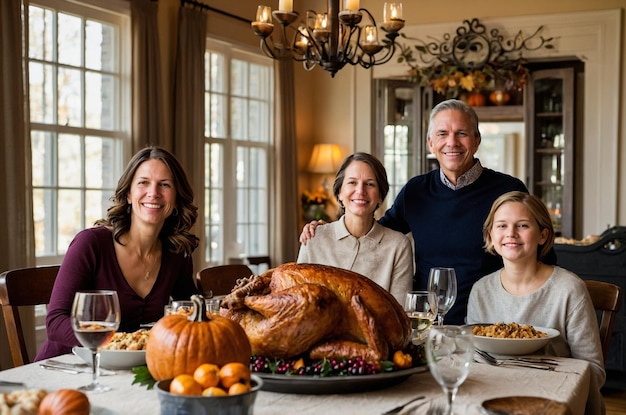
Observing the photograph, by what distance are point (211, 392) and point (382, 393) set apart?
439 millimetres

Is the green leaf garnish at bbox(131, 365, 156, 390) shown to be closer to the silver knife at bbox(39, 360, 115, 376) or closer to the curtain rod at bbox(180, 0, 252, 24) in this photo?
the silver knife at bbox(39, 360, 115, 376)

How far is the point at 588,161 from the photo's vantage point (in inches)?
254

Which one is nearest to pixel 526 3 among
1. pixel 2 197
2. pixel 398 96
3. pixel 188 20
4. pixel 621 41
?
pixel 621 41

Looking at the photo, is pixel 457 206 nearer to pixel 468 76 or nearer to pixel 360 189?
pixel 360 189

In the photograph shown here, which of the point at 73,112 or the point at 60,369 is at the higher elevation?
the point at 73,112

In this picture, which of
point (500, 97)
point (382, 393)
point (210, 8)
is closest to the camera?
point (382, 393)

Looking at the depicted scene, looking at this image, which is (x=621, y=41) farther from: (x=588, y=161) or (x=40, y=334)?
(x=40, y=334)

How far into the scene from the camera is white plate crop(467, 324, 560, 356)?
6.30 feet

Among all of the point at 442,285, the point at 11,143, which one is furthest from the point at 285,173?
the point at 442,285

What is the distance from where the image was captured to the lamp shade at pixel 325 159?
731 cm

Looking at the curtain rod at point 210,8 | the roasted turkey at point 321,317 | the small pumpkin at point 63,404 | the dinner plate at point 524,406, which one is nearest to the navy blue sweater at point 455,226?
the roasted turkey at point 321,317

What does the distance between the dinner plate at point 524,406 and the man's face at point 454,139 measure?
1.46 m

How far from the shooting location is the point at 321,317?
61.9 inches

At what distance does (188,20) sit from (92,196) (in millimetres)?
1560
